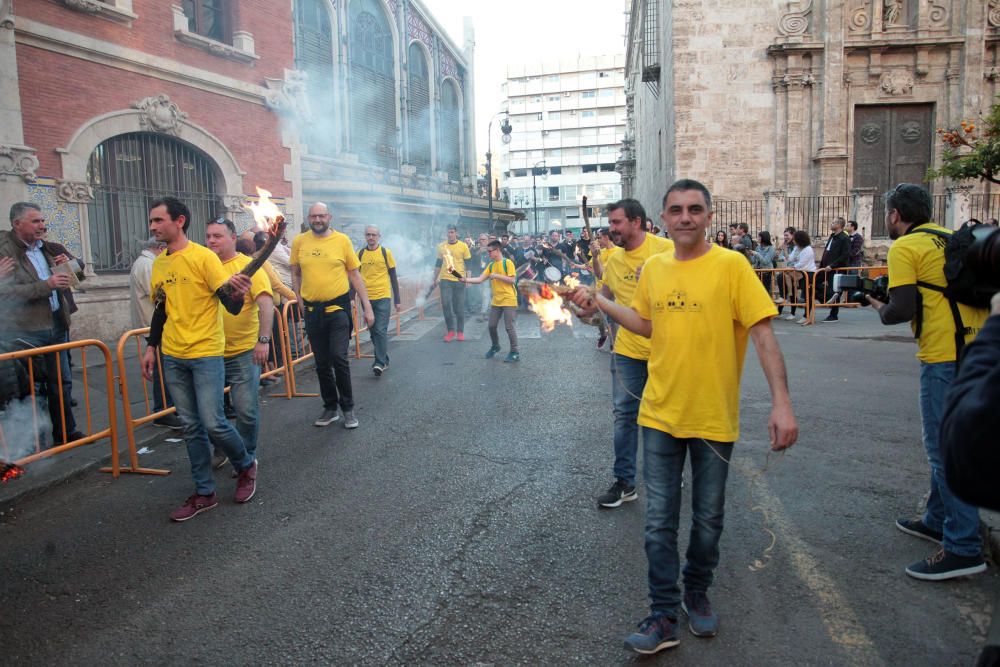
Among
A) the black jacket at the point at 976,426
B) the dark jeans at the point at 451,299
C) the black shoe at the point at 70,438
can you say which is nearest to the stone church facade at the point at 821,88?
the dark jeans at the point at 451,299

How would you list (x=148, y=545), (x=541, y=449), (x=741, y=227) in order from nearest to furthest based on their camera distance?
(x=148, y=545) → (x=541, y=449) → (x=741, y=227)

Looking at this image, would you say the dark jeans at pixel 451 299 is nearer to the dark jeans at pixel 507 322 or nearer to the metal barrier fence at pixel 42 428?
the dark jeans at pixel 507 322

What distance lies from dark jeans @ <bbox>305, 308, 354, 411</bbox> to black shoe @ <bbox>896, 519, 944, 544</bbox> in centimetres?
457

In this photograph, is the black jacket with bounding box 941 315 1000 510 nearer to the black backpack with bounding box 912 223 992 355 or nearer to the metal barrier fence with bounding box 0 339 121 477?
the black backpack with bounding box 912 223 992 355

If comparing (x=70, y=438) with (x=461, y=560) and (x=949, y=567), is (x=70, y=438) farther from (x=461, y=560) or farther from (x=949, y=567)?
(x=949, y=567)

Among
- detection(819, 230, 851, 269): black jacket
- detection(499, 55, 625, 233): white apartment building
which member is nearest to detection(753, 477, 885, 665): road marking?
detection(819, 230, 851, 269): black jacket

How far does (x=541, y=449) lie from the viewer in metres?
5.57

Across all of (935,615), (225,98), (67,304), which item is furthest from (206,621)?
Answer: (225,98)

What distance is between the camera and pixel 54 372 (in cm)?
562

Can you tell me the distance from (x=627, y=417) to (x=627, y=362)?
0.36 m

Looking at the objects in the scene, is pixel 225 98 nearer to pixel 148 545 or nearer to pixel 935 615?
pixel 148 545

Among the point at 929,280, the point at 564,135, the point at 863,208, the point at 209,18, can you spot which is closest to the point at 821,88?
the point at 863,208

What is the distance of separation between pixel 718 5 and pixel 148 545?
71.3ft

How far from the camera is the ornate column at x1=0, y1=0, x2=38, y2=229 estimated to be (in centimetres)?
1010
